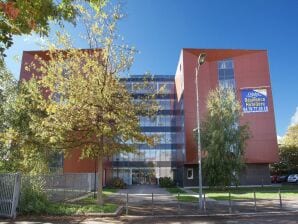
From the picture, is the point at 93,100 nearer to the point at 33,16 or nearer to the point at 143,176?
the point at 33,16

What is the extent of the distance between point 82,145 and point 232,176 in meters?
22.2

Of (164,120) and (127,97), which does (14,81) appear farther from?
(164,120)

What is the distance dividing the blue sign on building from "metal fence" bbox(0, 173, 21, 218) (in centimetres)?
3788

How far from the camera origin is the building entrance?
→ 194 ft

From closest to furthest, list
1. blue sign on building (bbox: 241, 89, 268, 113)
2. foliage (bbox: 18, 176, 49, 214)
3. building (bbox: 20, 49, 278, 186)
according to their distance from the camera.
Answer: foliage (bbox: 18, 176, 49, 214)
building (bbox: 20, 49, 278, 186)
blue sign on building (bbox: 241, 89, 268, 113)

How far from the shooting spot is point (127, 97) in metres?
19.1

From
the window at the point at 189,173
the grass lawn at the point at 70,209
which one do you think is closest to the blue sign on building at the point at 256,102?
the window at the point at 189,173

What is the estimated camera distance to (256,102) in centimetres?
4794

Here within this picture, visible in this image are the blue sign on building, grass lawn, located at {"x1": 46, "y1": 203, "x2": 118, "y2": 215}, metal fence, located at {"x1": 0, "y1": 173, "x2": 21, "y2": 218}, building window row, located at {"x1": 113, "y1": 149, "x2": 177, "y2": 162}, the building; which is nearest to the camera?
metal fence, located at {"x1": 0, "y1": 173, "x2": 21, "y2": 218}

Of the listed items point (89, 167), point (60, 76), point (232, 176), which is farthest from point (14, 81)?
point (232, 176)

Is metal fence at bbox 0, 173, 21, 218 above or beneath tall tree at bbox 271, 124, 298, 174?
beneath

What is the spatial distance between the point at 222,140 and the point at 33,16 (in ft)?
104

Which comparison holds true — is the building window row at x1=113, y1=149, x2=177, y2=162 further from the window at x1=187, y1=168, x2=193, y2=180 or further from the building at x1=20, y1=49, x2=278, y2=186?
the window at x1=187, y1=168, x2=193, y2=180

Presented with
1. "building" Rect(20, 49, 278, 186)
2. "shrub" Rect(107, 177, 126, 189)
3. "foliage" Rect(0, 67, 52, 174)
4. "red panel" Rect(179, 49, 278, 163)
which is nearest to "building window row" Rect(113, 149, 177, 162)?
"building" Rect(20, 49, 278, 186)
